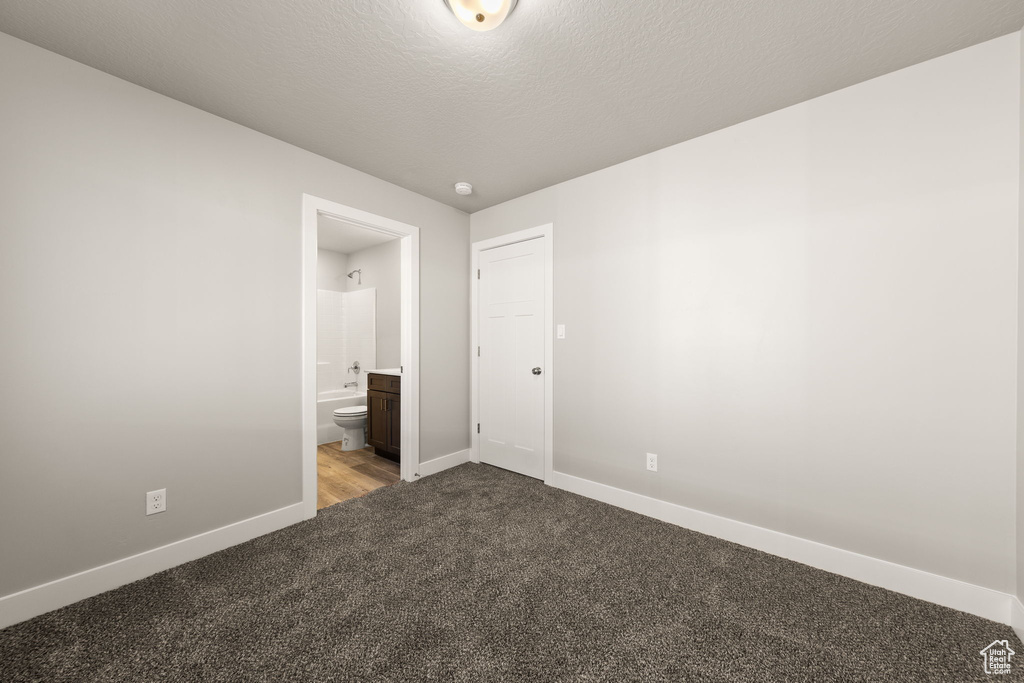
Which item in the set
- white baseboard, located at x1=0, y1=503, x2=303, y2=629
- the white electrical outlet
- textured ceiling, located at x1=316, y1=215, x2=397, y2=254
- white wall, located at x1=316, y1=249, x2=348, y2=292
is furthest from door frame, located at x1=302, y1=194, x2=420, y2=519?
white wall, located at x1=316, y1=249, x2=348, y2=292

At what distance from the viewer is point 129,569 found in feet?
6.16

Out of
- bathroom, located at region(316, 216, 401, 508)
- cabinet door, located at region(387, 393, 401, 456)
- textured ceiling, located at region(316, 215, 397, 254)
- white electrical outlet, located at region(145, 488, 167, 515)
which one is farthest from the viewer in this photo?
textured ceiling, located at region(316, 215, 397, 254)

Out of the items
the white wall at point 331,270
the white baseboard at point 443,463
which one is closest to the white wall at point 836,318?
the white baseboard at point 443,463

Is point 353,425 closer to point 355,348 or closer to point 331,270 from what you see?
point 355,348

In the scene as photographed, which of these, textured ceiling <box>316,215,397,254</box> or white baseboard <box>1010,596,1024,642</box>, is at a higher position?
textured ceiling <box>316,215,397,254</box>

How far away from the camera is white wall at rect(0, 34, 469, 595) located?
1.65m

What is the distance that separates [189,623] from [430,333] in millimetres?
2290

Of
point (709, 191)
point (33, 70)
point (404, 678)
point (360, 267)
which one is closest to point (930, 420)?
point (709, 191)

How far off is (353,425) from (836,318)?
167 inches

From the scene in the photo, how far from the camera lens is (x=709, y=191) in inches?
93.4

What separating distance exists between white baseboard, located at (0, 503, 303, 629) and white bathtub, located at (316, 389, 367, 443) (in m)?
2.35

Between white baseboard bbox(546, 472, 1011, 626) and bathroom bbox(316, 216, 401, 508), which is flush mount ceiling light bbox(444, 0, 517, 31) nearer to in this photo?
bathroom bbox(316, 216, 401, 508)

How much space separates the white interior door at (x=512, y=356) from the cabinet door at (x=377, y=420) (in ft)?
3.28

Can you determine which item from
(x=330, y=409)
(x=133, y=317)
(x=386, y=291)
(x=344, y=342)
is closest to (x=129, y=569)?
(x=133, y=317)
